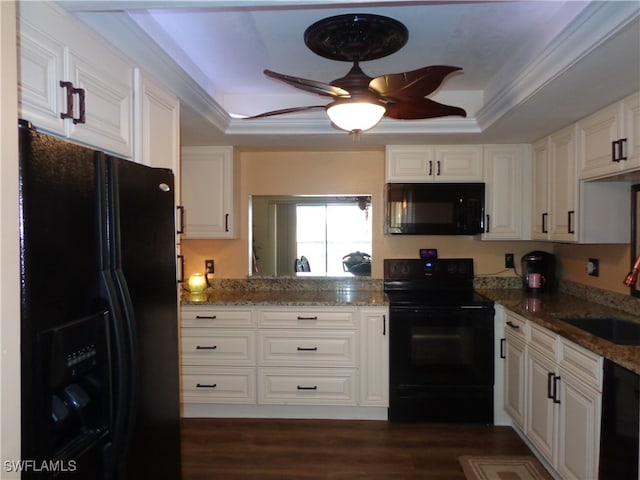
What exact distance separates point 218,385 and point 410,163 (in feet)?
7.16

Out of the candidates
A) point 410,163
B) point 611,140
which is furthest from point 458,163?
point 611,140

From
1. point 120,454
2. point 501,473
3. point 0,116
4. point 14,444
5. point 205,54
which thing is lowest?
point 501,473

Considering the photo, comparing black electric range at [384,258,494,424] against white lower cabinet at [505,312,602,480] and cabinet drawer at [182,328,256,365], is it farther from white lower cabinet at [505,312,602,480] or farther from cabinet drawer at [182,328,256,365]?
cabinet drawer at [182,328,256,365]

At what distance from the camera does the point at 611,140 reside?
210 centimetres

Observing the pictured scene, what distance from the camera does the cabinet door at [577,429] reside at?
69.5 inches

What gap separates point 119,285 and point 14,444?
0.43 meters

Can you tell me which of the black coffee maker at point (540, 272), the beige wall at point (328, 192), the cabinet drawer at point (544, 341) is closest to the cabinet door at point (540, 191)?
the black coffee maker at point (540, 272)

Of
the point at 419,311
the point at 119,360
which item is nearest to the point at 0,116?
the point at 119,360

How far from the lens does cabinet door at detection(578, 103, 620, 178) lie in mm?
2088

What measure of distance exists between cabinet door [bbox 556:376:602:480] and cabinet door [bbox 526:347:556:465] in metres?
0.08

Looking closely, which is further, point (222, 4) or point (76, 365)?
point (222, 4)

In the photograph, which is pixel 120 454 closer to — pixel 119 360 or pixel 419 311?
pixel 119 360

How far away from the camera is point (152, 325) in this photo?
134cm

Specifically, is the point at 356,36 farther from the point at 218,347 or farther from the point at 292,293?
the point at 218,347
